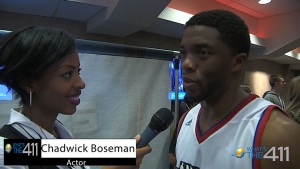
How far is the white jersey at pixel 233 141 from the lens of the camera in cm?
68

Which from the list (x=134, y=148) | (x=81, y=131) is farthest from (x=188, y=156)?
(x=81, y=131)

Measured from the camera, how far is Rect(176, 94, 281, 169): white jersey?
680mm

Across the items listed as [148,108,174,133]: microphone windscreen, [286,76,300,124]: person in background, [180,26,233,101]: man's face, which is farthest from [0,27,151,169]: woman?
[286,76,300,124]: person in background

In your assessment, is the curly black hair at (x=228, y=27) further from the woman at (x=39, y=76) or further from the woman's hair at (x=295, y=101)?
the woman's hair at (x=295, y=101)

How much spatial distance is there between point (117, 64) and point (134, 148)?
2.69 feet

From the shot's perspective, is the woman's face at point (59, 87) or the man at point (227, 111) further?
the woman's face at point (59, 87)

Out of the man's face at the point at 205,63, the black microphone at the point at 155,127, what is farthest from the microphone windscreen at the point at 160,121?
the man's face at the point at 205,63

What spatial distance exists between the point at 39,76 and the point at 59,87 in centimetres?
7

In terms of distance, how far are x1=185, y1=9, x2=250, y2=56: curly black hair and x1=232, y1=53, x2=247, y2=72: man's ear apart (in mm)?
15

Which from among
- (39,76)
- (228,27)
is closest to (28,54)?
(39,76)

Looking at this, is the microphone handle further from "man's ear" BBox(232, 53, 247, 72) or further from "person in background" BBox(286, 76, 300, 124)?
"person in background" BBox(286, 76, 300, 124)

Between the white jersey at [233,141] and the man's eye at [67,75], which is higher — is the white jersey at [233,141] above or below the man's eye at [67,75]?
below

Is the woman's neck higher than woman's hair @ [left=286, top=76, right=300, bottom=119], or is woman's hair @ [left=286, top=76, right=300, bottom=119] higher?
woman's hair @ [left=286, top=76, right=300, bottom=119]

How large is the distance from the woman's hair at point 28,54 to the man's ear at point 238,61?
55cm
